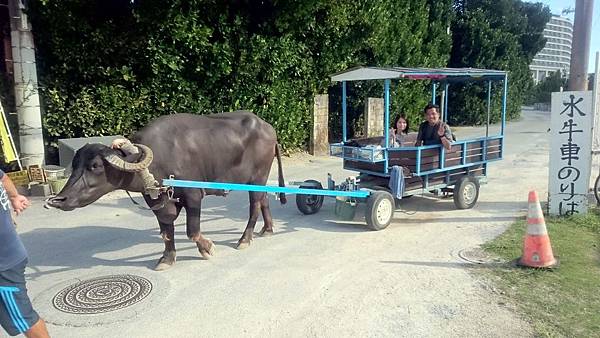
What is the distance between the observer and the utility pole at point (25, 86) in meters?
8.59

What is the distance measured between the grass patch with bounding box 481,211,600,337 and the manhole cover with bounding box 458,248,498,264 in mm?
130

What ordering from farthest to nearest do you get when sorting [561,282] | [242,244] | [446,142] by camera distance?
[446,142] → [242,244] → [561,282]

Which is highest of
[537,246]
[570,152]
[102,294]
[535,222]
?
[570,152]

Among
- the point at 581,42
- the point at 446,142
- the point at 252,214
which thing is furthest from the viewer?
the point at 581,42

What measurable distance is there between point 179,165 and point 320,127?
9.38 meters

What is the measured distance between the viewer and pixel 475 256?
539 centimetres

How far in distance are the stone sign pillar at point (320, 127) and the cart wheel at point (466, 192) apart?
22.2 ft

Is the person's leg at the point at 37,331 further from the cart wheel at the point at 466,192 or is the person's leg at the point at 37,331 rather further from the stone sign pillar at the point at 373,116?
the stone sign pillar at the point at 373,116

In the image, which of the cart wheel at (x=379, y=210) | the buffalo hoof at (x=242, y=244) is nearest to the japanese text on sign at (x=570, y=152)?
the cart wheel at (x=379, y=210)

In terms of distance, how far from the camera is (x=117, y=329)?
385 cm

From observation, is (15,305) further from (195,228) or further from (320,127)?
(320,127)

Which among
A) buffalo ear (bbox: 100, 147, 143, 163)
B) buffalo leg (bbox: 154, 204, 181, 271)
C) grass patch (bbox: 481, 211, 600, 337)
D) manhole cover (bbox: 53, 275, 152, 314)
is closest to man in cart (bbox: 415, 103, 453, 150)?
grass patch (bbox: 481, 211, 600, 337)

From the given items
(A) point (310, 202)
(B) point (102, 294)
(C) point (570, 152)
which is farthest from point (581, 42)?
(B) point (102, 294)

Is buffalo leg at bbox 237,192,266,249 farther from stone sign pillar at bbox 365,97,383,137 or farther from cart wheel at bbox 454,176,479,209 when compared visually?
stone sign pillar at bbox 365,97,383,137
